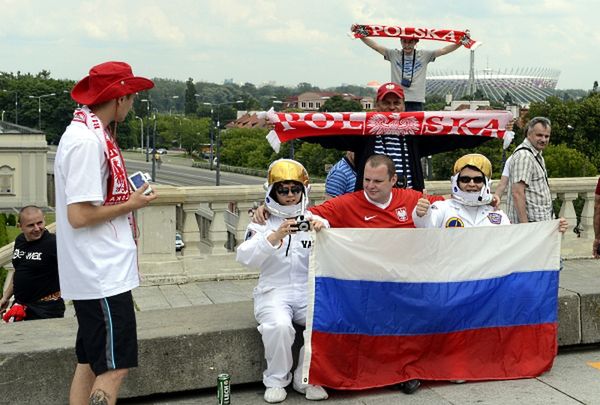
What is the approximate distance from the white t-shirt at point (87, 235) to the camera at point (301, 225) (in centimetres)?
142

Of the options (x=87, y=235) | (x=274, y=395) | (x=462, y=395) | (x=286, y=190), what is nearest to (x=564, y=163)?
(x=462, y=395)

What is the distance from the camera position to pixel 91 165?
417 cm

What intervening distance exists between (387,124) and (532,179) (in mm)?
1748

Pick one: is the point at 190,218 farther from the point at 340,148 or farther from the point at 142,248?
the point at 340,148

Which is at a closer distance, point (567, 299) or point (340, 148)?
point (567, 299)

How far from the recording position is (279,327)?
5.58 metres

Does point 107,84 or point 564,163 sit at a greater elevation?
point 107,84

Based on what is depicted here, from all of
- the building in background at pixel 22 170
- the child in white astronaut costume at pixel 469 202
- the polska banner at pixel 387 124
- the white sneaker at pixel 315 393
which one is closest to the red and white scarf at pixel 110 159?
the white sneaker at pixel 315 393

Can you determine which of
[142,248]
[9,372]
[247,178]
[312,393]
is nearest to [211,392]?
[312,393]

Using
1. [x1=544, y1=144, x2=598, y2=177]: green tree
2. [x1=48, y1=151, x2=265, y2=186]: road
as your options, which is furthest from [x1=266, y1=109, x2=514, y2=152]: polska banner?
[x1=48, y1=151, x2=265, y2=186]: road

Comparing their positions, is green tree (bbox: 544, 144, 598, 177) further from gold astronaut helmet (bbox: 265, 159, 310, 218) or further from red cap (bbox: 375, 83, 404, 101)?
gold astronaut helmet (bbox: 265, 159, 310, 218)

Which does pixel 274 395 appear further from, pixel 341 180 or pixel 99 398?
pixel 341 180

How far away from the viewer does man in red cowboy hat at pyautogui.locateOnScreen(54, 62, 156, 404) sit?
4.18m

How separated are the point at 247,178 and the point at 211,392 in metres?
102
